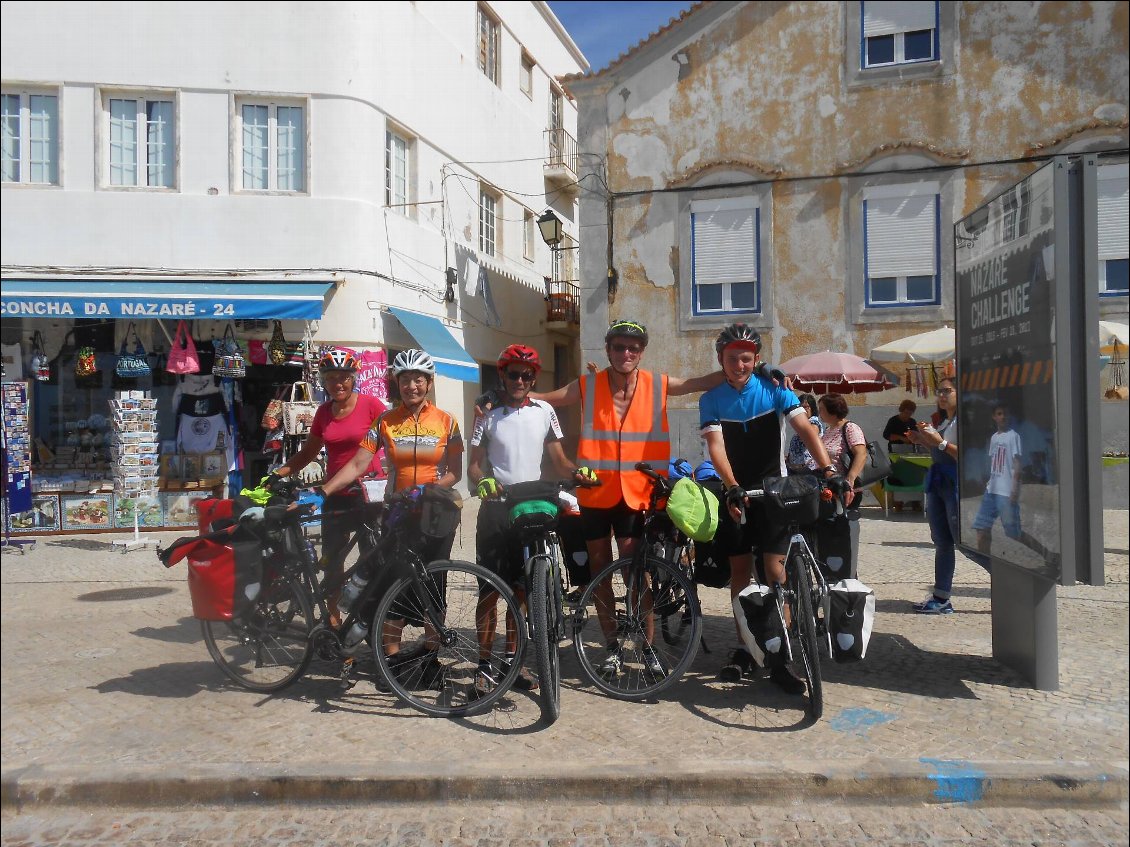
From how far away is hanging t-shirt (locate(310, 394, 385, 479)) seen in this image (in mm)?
5332

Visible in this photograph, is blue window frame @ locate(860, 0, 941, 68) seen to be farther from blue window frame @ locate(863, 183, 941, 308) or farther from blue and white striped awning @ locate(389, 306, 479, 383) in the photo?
blue and white striped awning @ locate(389, 306, 479, 383)

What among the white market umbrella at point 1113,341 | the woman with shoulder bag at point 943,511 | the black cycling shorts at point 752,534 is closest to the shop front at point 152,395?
the black cycling shorts at point 752,534

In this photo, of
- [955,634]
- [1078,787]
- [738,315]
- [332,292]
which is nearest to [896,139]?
[738,315]

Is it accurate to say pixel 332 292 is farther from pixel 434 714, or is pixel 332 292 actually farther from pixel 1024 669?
pixel 1024 669

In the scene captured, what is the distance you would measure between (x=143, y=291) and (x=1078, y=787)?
31.4 ft

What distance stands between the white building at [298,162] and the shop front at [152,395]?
13cm

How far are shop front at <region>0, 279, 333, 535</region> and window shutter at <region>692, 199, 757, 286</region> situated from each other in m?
6.09

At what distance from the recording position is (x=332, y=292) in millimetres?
12055

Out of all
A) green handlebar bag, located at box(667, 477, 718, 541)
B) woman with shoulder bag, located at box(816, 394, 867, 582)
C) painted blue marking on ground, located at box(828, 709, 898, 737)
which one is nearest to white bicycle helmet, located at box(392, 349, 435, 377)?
green handlebar bag, located at box(667, 477, 718, 541)

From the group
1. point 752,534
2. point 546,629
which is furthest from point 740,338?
point 546,629

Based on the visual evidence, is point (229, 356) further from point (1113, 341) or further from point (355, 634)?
point (1113, 341)

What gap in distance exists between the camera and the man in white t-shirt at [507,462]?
4.80 metres

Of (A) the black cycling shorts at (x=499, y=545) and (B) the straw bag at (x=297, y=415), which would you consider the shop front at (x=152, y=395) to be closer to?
(B) the straw bag at (x=297, y=415)

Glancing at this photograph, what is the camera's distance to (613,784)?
12.3ft
